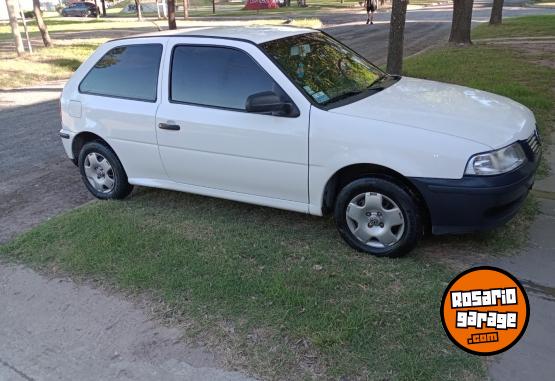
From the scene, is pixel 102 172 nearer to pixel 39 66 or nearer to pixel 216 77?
pixel 216 77

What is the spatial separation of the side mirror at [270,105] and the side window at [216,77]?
0.39ft

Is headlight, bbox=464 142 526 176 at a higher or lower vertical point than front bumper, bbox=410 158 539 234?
higher

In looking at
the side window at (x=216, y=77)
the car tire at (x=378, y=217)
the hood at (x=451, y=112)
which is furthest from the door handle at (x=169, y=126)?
the car tire at (x=378, y=217)

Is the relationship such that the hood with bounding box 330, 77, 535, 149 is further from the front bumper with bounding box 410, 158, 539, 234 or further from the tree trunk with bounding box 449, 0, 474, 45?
the tree trunk with bounding box 449, 0, 474, 45

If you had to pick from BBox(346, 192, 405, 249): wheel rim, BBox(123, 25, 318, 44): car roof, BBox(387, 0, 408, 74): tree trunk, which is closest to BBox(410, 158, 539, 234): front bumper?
BBox(346, 192, 405, 249): wheel rim

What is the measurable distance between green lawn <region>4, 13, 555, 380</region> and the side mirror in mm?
1037

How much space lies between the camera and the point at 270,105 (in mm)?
Answer: 4078

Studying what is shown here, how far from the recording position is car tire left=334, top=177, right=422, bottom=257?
12.8ft

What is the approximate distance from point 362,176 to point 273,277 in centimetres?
99

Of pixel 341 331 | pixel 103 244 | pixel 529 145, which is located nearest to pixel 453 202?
pixel 529 145

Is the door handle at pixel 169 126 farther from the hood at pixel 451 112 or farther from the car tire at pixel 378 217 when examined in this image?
the car tire at pixel 378 217

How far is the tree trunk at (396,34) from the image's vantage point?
10117mm

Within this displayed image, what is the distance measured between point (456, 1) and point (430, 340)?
15342 mm

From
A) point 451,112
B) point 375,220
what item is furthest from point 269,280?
point 451,112
